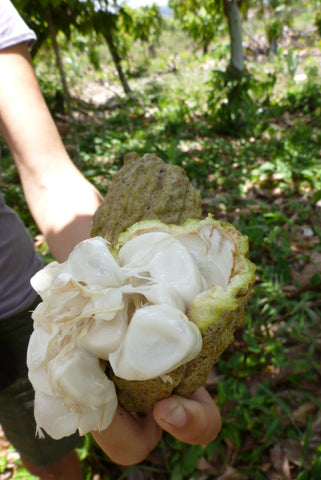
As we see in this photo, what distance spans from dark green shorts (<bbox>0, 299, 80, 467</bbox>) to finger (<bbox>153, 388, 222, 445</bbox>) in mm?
711

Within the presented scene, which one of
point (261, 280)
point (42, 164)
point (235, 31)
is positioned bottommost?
point (261, 280)

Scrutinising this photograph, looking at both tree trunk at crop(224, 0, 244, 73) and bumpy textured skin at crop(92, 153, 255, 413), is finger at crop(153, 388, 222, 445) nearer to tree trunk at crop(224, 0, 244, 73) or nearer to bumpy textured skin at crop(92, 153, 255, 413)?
bumpy textured skin at crop(92, 153, 255, 413)

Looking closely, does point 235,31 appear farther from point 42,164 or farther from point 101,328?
point 101,328

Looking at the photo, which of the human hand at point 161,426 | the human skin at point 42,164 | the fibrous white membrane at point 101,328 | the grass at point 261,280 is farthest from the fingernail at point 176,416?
the grass at point 261,280

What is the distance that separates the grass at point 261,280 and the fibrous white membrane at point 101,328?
1.06m

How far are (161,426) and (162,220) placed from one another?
23.4 inches

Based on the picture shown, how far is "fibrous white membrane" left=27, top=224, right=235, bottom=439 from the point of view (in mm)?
718

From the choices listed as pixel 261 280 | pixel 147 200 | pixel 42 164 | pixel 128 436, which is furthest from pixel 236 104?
pixel 128 436

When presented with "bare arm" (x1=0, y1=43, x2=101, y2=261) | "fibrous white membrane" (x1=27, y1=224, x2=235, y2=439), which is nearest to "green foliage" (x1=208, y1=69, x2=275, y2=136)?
"bare arm" (x1=0, y1=43, x2=101, y2=261)

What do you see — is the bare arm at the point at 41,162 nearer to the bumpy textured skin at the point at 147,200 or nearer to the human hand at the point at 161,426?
the bumpy textured skin at the point at 147,200

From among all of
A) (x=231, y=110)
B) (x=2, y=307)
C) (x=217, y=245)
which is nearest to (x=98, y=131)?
(x=231, y=110)

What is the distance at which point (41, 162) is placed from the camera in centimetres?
132

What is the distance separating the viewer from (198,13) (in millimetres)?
7406

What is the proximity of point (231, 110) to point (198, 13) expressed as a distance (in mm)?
4748
